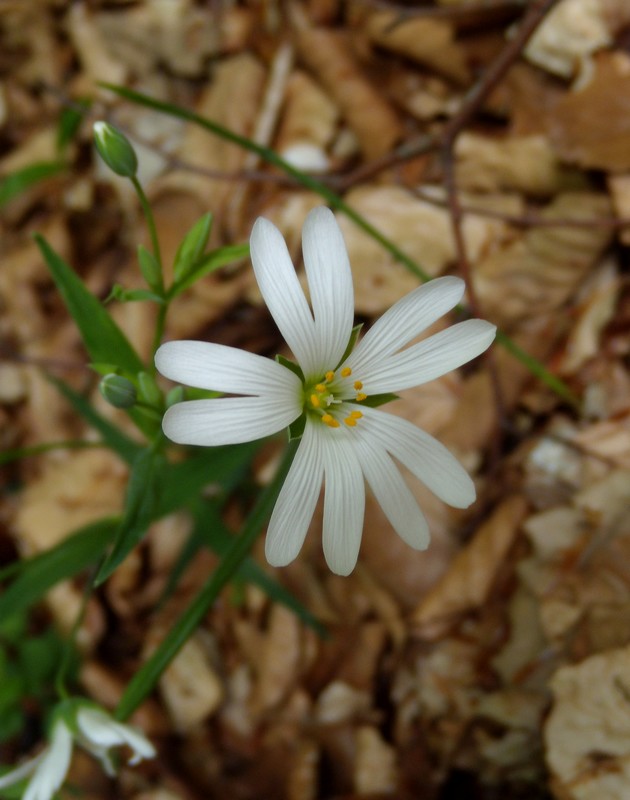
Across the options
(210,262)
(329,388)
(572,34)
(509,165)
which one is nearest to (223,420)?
(329,388)

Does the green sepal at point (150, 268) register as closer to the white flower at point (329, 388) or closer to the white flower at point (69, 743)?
the white flower at point (329, 388)

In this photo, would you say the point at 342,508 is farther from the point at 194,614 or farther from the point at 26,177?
the point at 26,177

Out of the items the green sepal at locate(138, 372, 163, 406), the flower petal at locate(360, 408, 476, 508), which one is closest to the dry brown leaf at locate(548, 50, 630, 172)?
the flower petal at locate(360, 408, 476, 508)

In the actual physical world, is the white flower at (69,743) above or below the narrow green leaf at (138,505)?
below

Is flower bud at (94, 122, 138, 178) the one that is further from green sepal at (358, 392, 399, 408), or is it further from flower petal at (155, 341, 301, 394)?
green sepal at (358, 392, 399, 408)

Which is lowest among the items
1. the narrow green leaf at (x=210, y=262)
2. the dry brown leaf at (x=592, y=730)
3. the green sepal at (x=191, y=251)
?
the dry brown leaf at (x=592, y=730)

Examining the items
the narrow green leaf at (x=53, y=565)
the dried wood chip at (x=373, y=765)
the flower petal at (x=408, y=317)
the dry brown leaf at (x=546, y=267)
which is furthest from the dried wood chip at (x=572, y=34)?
the dried wood chip at (x=373, y=765)

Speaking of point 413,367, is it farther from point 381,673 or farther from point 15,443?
point 15,443
